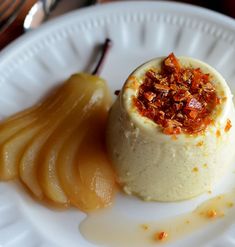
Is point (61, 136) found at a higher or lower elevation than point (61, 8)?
lower

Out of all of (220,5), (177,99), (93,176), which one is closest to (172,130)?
(177,99)

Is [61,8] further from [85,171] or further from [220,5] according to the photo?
[85,171]

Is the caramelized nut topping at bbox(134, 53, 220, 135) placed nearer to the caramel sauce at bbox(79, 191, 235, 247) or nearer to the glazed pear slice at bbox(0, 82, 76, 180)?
the caramel sauce at bbox(79, 191, 235, 247)

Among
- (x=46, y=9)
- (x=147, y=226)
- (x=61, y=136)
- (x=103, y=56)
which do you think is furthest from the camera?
(x=46, y=9)

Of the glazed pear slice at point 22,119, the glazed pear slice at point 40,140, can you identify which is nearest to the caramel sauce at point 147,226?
the glazed pear slice at point 40,140

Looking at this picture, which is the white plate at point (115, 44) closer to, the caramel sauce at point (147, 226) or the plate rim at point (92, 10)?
the plate rim at point (92, 10)

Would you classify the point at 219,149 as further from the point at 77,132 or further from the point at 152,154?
the point at 77,132
